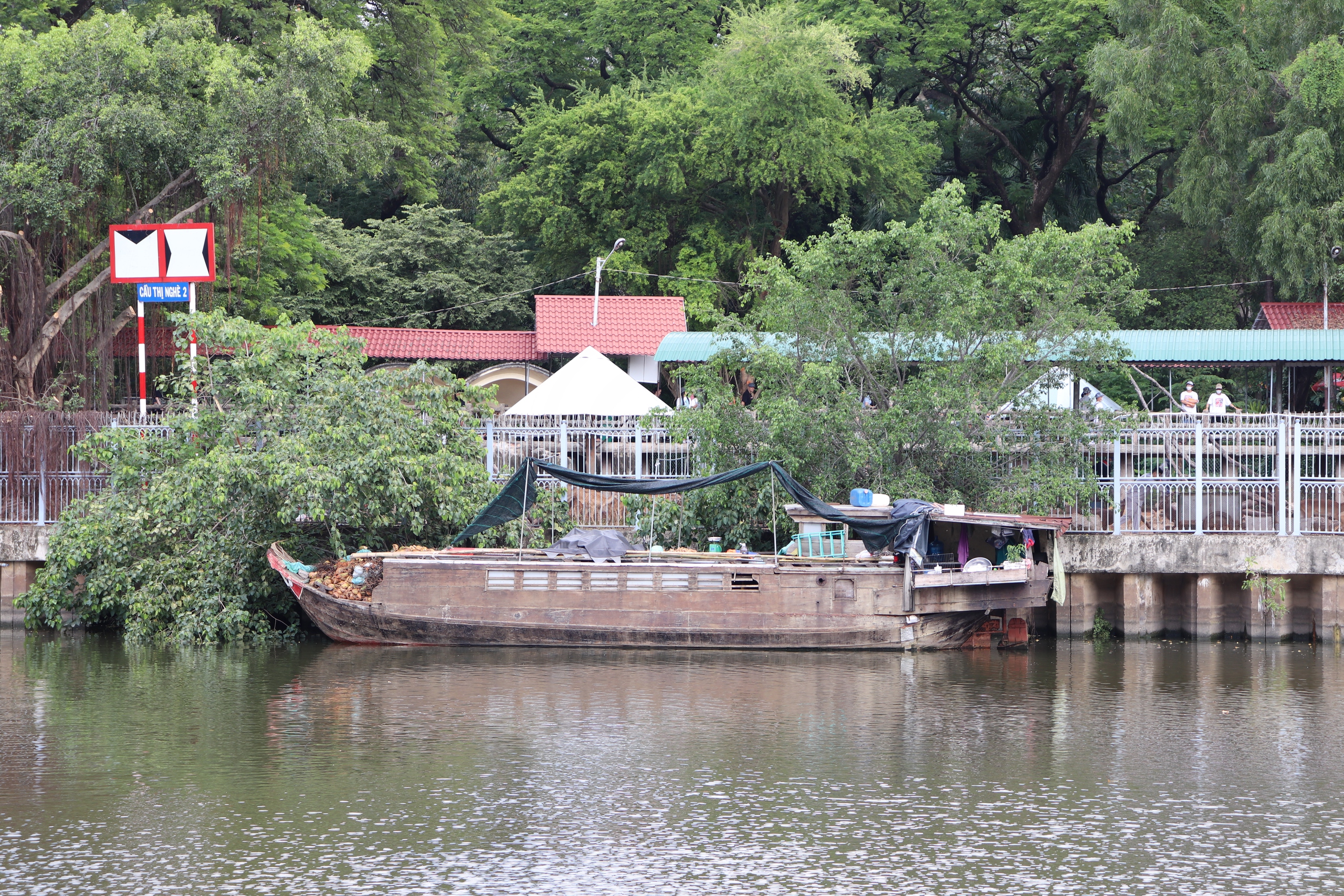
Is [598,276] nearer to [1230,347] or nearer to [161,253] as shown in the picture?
[161,253]

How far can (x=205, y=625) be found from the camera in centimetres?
2372

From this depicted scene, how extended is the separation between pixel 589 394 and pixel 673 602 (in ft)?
21.1

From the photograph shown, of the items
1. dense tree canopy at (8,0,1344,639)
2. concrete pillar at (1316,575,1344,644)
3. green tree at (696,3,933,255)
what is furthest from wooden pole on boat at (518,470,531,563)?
green tree at (696,3,933,255)

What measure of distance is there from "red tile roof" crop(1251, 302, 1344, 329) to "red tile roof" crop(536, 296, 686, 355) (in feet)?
53.3

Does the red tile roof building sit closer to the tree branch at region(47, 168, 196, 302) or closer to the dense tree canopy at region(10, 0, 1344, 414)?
the dense tree canopy at region(10, 0, 1344, 414)

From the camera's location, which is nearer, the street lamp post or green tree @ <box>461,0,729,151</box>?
the street lamp post

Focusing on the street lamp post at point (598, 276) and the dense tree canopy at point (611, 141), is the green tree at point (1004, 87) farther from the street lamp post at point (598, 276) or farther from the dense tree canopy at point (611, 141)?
the street lamp post at point (598, 276)

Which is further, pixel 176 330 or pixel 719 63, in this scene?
pixel 719 63

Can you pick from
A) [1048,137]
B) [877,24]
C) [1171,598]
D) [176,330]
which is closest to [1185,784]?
[1171,598]

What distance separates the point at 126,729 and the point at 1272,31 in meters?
36.1

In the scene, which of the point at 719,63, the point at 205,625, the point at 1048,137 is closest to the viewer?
the point at 205,625

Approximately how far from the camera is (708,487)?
2508cm

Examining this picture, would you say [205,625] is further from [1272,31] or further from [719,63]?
[1272,31]

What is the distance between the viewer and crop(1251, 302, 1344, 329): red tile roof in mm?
39656
